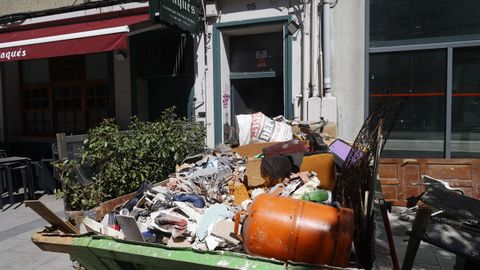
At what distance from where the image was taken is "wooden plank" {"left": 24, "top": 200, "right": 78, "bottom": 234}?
2412 mm

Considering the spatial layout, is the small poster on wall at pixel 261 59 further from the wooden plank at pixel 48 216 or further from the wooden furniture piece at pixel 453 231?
the wooden plank at pixel 48 216

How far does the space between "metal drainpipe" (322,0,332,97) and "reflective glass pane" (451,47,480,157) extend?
2133 mm

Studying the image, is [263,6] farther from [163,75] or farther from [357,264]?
[357,264]

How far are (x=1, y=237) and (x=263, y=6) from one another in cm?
589

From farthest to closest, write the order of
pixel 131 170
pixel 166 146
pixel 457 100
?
pixel 457 100, pixel 166 146, pixel 131 170

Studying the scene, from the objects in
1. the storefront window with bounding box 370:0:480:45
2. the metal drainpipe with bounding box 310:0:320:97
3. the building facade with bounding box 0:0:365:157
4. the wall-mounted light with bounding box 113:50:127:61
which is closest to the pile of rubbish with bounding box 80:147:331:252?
the metal drainpipe with bounding box 310:0:320:97

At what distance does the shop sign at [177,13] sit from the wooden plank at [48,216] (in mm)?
4403

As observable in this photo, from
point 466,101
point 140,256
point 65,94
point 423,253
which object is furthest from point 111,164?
point 65,94

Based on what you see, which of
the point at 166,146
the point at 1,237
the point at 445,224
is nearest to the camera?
the point at 445,224

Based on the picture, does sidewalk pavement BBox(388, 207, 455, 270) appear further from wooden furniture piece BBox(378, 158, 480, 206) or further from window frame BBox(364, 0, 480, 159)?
window frame BBox(364, 0, 480, 159)

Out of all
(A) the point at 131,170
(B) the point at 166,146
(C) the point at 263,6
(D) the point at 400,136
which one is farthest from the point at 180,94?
(D) the point at 400,136

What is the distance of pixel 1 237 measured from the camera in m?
5.77

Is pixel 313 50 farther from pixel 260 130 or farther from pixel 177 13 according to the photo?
pixel 177 13

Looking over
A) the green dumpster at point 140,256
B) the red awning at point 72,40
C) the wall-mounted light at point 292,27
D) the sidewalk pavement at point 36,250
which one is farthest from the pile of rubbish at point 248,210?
the red awning at point 72,40
